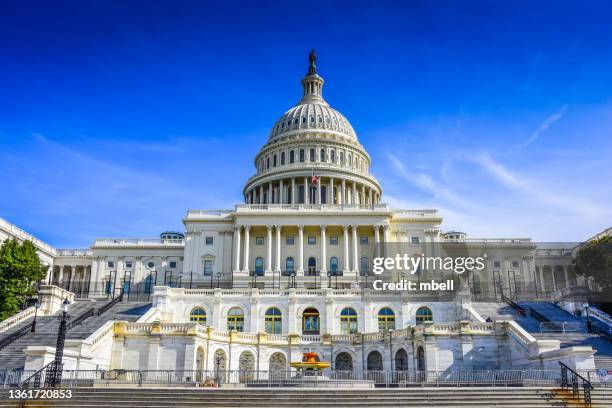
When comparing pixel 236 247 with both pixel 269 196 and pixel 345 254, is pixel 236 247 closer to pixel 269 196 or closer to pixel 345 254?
pixel 345 254

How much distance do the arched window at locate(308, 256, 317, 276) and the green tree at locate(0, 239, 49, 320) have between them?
119ft

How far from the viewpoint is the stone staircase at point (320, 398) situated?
2816 cm

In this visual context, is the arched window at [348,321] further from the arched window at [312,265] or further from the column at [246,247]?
the column at [246,247]

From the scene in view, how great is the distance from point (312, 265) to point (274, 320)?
2868cm

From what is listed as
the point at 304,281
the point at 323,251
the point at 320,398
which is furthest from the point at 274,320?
the point at 320,398

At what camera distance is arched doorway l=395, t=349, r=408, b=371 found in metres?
46.9

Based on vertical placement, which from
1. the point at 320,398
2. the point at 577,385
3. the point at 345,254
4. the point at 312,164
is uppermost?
the point at 312,164

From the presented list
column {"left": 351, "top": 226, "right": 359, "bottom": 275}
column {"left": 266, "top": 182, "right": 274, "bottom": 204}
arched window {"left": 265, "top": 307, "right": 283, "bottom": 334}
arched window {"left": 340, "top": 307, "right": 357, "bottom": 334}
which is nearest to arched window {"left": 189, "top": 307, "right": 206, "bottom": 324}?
arched window {"left": 265, "top": 307, "right": 283, "bottom": 334}

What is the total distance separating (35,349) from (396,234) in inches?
2485

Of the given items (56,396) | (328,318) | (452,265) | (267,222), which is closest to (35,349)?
(56,396)

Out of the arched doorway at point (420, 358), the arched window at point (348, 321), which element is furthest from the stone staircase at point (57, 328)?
the arched doorway at point (420, 358)

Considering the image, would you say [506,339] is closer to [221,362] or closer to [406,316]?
[406,316]

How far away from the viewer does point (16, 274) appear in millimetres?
64438

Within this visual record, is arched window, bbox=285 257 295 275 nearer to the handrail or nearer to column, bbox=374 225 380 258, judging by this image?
column, bbox=374 225 380 258
